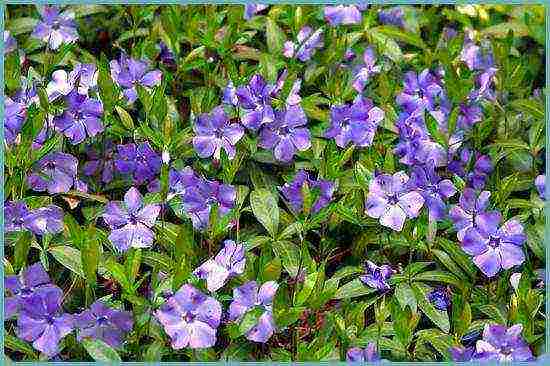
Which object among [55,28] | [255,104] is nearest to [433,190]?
[255,104]

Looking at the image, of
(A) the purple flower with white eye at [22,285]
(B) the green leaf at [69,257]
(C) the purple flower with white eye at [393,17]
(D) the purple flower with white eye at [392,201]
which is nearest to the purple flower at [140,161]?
(B) the green leaf at [69,257]

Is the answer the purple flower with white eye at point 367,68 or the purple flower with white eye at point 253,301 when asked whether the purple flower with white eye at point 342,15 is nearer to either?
the purple flower with white eye at point 367,68

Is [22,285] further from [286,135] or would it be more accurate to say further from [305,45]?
[305,45]

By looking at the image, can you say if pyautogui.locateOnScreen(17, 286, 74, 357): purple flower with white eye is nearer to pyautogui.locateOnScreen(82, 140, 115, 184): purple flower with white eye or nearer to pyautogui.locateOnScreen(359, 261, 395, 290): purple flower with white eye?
pyautogui.locateOnScreen(82, 140, 115, 184): purple flower with white eye

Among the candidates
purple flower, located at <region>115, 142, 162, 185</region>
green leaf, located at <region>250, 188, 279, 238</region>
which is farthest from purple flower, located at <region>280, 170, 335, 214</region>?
purple flower, located at <region>115, 142, 162, 185</region>

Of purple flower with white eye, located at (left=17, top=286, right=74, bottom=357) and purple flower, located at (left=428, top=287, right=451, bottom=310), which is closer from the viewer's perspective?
purple flower with white eye, located at (left=17, top=286, right=74, bottom=357)
